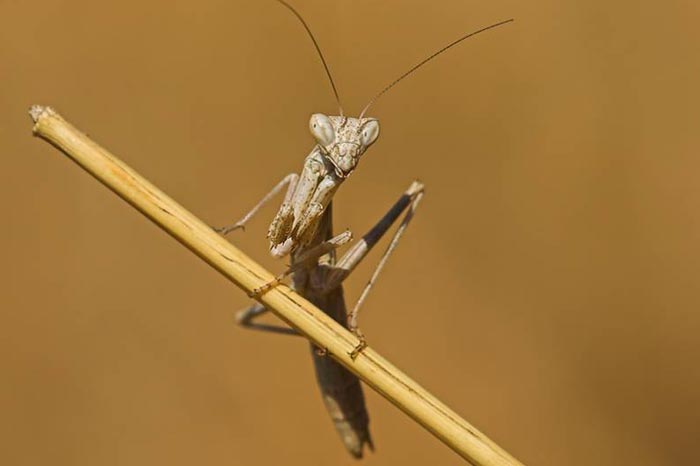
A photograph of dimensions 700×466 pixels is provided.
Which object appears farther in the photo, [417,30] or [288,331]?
[417,30]

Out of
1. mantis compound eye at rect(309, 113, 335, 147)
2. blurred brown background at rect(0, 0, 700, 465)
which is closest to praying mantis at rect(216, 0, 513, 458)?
mantis compound eye at rect(309, 113, 335, 147)

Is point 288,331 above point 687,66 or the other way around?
the other way around

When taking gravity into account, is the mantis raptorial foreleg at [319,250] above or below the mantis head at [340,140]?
below

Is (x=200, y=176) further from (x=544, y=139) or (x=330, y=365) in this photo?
(x=330, y=365)

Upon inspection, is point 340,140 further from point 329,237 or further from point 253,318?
point 253,318

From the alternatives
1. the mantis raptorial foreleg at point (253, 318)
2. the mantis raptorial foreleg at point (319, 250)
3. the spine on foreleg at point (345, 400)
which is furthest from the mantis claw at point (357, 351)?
the mantis raptorial foreleg at point (253, 318)

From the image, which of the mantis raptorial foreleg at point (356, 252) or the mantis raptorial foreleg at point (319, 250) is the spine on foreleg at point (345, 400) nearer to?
the mantis raptorial foreleg at point (356, 252)

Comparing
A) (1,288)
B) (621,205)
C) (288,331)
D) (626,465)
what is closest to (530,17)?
(621,205)
